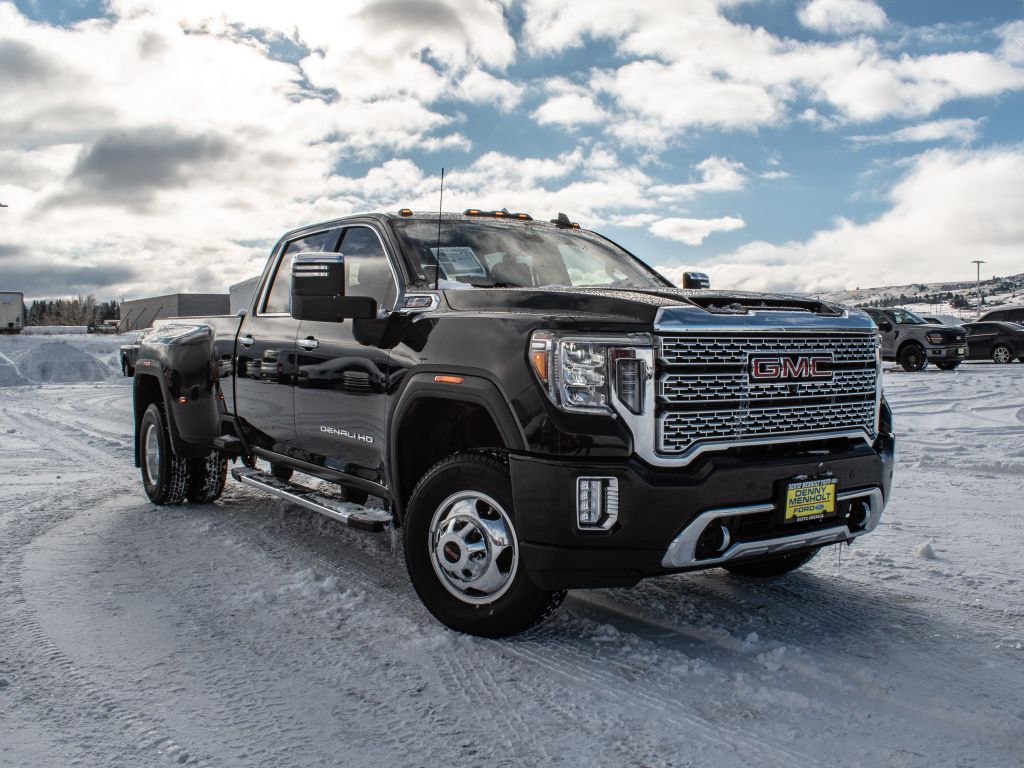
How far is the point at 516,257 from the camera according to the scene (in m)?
4.88

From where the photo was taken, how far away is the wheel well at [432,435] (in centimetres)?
404

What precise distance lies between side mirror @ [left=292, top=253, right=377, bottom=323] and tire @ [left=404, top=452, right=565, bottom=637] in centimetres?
91

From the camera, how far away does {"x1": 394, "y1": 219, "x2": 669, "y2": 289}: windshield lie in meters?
4.57

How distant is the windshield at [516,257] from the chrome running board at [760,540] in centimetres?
148

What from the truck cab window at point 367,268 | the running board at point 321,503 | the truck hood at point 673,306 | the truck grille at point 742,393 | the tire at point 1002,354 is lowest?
the tire at point 1002,354

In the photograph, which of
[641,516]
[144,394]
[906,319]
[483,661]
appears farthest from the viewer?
[906,319]

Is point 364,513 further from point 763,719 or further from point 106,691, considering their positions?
point 763,719

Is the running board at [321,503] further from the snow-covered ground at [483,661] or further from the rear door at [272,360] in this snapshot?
the snow-covered ground at [483,661]

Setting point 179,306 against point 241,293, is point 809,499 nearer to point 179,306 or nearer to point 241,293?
point 241,293

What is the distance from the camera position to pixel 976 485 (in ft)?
23.5

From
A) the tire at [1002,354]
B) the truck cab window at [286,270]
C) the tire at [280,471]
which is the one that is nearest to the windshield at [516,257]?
the truck cab window at [286,270]

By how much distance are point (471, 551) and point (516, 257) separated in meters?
1.81

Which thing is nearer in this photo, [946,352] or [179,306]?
[946,352]

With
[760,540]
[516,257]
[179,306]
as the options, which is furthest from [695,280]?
[179,306]
